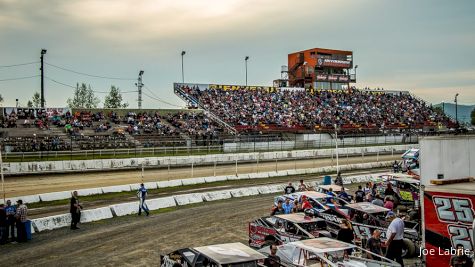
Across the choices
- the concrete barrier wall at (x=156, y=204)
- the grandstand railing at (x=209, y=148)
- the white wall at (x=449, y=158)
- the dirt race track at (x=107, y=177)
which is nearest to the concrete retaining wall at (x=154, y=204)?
the concrete barrier wall at (x=156, y=204)

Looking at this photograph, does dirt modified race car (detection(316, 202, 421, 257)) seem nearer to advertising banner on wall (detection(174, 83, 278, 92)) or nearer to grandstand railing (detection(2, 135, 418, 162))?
grandstand railing (detection(2, 135, 418, 162))

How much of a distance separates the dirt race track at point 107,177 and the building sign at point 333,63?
39751 millimetres

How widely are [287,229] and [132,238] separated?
624cm

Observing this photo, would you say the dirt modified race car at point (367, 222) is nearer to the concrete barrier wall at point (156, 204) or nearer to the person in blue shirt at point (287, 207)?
the person in blue shirt at point (287, 207)

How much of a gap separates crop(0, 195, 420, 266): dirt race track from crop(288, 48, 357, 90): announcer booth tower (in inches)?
2348

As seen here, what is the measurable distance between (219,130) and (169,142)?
1075 centimetres

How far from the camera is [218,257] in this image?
9.65 metres

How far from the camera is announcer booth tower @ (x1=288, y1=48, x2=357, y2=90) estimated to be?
260ft

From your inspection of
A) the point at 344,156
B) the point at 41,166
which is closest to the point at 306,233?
the point at 41,166

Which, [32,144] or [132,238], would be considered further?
[32,144]

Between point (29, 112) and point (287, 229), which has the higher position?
point (29, 112)

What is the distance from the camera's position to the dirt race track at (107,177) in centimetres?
2727

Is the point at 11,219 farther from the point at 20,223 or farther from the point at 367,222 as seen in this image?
the point at 367,222

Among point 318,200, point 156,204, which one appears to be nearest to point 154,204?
point 156,204
